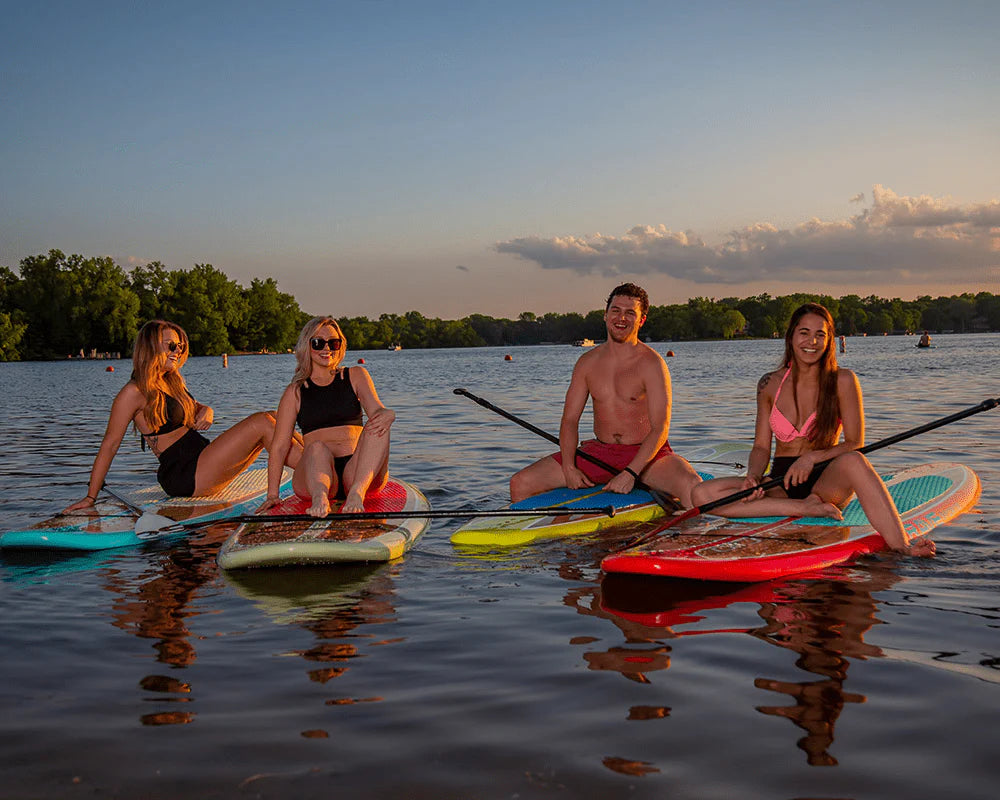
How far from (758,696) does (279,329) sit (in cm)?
13007

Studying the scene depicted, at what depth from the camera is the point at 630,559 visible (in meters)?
5.72

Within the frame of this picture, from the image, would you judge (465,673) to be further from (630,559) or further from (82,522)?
(82,522)

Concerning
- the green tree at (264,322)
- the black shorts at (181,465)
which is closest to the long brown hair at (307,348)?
the black shorts at (181,465)

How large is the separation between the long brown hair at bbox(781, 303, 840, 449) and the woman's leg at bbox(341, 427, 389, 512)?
9.87 feet

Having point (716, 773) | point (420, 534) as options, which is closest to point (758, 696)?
point (716, 773)

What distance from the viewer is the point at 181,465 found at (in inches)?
319

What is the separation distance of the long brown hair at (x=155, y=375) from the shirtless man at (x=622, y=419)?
2941 millimetres

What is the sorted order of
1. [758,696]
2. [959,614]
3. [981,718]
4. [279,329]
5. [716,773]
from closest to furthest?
1. [716,773]
2. [981,718]
3. [758,696]
4. [959,614]
5. [279,329]

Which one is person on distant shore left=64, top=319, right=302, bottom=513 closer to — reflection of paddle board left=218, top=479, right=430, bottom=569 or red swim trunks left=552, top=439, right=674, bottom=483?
reflection of paddle board left=218, top=479, right=430, bottom=569

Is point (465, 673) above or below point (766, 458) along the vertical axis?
below

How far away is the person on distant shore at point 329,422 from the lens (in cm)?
704

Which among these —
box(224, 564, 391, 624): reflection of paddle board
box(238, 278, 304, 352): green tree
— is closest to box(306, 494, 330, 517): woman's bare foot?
box(224, 564, 391, 624): reflection of paddle board

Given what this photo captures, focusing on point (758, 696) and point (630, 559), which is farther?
point (630, 559)

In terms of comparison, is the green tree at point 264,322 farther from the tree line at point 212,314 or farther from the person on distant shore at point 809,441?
the person on distant shore at point 809,441
